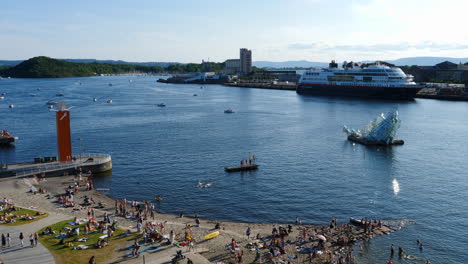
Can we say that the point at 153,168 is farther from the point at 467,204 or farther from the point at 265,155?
the point at 467,204

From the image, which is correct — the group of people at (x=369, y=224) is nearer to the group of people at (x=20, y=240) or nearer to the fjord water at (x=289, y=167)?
the fjord water at (x=289, y=167)

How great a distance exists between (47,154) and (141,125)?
31.0 metres

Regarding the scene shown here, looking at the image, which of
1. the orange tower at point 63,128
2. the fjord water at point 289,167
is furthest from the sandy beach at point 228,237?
the orange tower at point 63,128

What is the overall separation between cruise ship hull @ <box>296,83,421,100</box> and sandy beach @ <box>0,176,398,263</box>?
11618cm

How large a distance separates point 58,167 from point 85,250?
24283 millimetres

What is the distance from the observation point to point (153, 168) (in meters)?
55.0

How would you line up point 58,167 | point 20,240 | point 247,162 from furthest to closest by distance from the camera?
1. point 247,162
2. point 58,167
3. point 20,240

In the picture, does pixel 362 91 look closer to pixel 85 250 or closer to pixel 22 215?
pixel 22 215

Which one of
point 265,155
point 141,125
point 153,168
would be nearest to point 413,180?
point 265,155

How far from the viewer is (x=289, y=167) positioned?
55.7 m

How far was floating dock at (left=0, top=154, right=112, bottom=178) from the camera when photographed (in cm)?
4706

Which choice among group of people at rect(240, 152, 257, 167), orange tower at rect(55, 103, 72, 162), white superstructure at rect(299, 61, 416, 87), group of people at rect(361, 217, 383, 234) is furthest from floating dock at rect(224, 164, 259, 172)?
white superstructure at rect(299, 61, 416, 87)

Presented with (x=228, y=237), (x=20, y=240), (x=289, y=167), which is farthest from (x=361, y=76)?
(x=20, y=240)

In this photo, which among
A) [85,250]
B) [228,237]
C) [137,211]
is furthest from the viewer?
[137,211]
